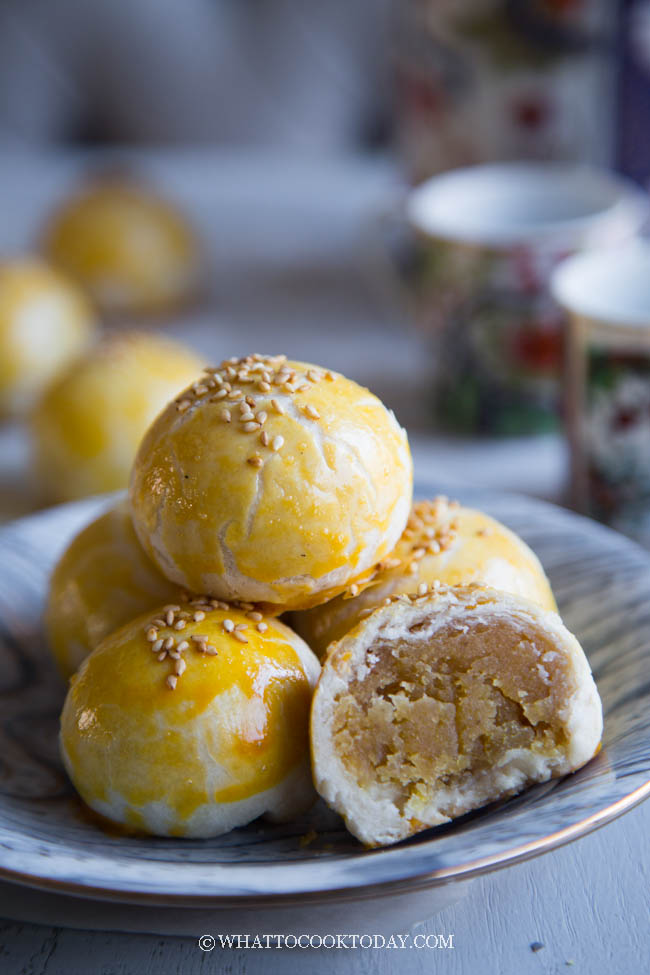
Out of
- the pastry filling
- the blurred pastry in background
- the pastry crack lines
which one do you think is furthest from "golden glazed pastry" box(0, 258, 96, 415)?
the pastry filling

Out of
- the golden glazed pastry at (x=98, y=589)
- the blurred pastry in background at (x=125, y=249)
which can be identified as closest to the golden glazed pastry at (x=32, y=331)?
the blurred pastry in background at (x=125, y=249)

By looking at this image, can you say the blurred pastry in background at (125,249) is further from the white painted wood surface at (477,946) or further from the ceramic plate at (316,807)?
the white painted wood surface at (477,946)

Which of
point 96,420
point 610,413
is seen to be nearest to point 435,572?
point 610,413

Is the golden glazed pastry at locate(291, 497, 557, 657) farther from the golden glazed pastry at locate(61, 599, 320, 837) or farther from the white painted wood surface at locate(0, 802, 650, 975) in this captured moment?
the white painted wood surface at locate(0, 802, 650, 975)

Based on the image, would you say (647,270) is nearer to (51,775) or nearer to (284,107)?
(51,775)

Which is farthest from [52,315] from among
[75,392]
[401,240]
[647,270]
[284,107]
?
[284,107]

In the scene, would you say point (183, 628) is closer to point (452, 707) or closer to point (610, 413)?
point (452, 707)
